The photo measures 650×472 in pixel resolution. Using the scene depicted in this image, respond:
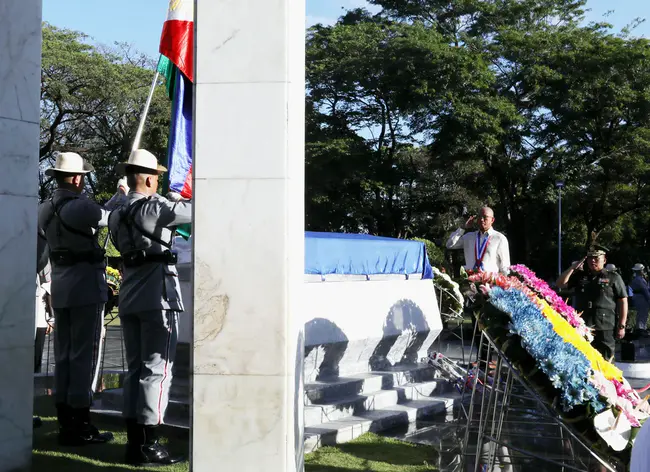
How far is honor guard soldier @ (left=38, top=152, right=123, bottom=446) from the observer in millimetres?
6283

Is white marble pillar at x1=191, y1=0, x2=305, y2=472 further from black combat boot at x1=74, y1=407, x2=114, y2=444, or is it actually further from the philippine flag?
the philippine flag

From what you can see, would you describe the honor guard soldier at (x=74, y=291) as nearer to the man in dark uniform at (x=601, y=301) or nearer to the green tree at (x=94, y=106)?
the man in dark uniform at (x=601, y=301)

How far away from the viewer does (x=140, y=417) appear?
567 cm

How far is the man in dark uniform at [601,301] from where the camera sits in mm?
10000

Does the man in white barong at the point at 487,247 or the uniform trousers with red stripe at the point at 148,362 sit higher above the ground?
the man in white barong at the point at 487,247

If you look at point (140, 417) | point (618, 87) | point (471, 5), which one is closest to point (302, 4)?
point (140, 417)

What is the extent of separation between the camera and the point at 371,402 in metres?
7.73

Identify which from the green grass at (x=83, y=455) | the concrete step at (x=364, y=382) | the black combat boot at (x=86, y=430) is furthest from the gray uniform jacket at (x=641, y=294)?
the black combat boot at (x=86, y=430)

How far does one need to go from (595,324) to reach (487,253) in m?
1.87

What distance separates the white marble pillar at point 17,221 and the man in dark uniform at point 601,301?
6.69m

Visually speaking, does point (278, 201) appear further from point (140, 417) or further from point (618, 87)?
point (618, 87)

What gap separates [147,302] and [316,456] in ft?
5.70

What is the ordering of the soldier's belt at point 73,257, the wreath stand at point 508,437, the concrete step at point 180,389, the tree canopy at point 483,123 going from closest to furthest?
the wreath stand at point 508,437
the soldier's belt at point 73,257
the concrete step at point 180,389
the tree canopy at point 483,123

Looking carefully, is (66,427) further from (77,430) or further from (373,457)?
(373,457)
